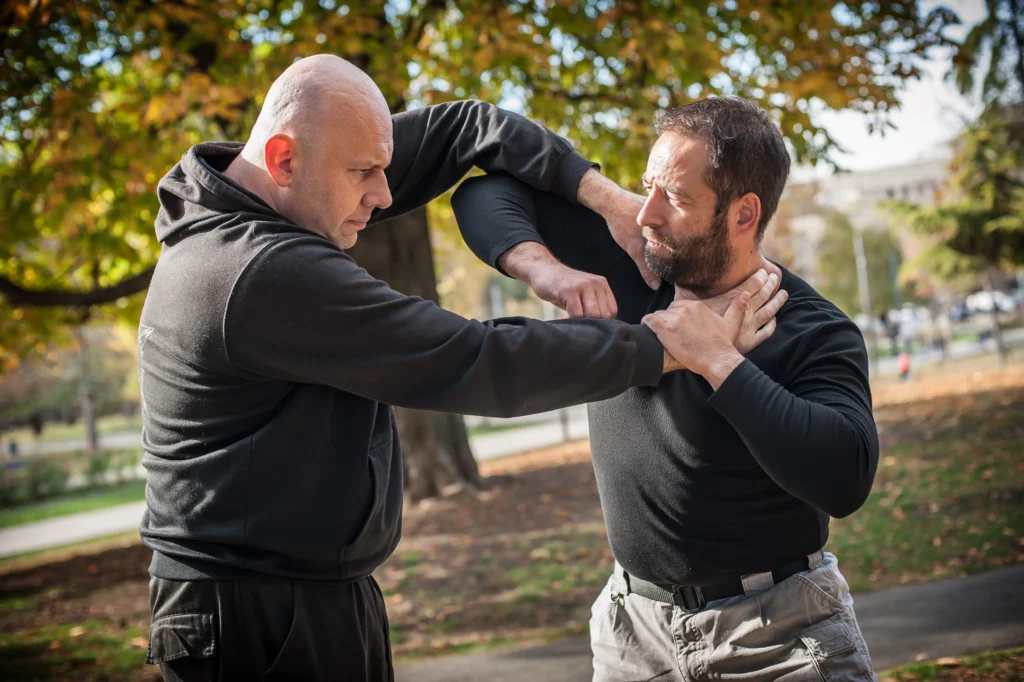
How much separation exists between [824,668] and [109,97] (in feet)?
43.6

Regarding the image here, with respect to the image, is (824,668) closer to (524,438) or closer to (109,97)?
(109,97)

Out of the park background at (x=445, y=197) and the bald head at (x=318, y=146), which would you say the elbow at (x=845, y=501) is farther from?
the park background at (x=445, y=197)

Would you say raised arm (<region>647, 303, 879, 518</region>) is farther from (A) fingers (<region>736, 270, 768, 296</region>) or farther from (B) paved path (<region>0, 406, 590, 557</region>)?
(B) paved path (<region>0, 406, 590, 557</region>)

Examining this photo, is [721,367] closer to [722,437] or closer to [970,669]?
[722,437]

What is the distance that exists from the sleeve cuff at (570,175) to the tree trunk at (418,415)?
686 centimetres

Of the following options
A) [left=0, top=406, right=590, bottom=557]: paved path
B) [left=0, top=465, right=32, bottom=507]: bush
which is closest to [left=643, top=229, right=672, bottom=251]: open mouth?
[left=0, top=406, right=590, bottom=557]: paved path

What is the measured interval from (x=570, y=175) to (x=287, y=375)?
122 cm

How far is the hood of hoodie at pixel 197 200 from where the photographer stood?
2.35 metres

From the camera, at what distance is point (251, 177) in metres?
2.49

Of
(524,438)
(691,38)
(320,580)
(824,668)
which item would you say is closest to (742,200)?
(824,668)

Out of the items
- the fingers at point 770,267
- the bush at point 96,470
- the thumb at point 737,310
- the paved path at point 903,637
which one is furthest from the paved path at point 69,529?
the thumb at point 737,310

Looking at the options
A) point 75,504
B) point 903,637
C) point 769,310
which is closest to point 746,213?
point 769,310

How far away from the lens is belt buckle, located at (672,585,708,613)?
2.70m

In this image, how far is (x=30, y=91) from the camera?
26.6ft
